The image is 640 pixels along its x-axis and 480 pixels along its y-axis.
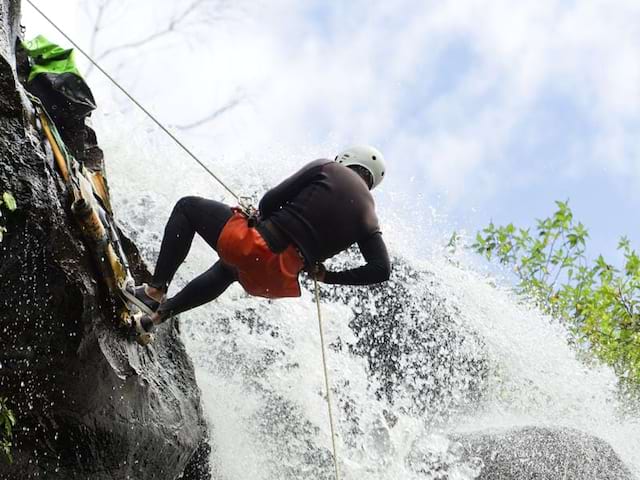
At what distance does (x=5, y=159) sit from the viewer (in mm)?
3816

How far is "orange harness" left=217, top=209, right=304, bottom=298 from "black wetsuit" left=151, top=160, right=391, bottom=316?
56mm

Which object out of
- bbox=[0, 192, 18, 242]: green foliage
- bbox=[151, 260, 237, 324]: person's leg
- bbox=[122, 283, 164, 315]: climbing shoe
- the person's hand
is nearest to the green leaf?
bbox=[0, 192, 18, 242]: green foliage

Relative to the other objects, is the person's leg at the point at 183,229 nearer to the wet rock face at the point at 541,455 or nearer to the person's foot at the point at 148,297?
the person's foot at the point at 148,297

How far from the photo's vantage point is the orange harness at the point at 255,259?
14.5ft

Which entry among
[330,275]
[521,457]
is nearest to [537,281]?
[521,457]

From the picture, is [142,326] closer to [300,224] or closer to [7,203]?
[300,224]

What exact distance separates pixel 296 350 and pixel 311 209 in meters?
3.04

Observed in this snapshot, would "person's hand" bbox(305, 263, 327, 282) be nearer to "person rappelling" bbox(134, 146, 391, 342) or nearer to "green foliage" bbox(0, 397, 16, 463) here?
"person rappelling" bbox(134, 146, 391, 342)

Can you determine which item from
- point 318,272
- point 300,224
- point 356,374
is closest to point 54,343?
point 300,224

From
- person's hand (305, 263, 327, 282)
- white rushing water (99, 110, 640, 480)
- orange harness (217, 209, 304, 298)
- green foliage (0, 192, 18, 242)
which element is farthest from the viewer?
white rushing water (99, 110, 640, 480)

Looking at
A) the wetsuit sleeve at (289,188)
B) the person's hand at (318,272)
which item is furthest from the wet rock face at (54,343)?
the person's hand at (318,272)

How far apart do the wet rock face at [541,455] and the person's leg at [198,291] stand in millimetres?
4737

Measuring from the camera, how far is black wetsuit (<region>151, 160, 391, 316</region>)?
444 centimetres

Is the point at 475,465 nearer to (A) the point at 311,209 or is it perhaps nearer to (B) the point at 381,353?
(B) the point at 381,353
